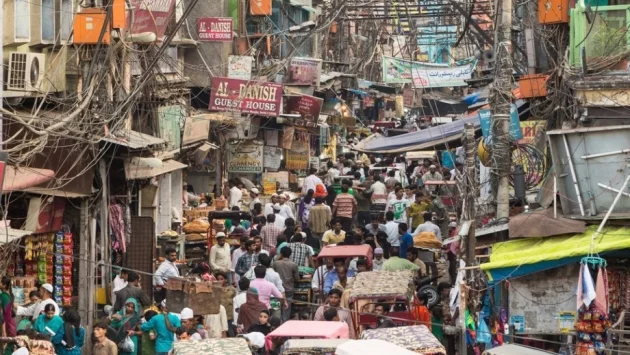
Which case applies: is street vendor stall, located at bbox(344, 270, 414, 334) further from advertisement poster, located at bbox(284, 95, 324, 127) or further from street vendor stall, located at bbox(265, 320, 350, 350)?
advertisement poster, located at bbox(284, 95, 324, 127)

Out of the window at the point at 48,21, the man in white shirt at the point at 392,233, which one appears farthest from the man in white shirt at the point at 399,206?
the window at the point at 48,21

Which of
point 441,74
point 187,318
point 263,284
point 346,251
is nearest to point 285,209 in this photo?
point 346,251

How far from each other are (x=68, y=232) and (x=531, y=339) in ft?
24.8

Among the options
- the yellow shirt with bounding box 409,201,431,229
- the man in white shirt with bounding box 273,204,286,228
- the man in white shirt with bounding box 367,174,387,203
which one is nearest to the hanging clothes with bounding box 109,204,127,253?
the man in white shirt with bounding box 273,204,286,228

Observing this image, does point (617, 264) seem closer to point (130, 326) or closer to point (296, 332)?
point (296, 332)

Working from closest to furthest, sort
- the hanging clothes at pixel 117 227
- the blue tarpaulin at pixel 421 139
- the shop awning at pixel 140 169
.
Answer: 1. the hanging clothes at pixel 117 227
2. the shop awning at pixel 140 169
3. the blue tarpaulin at pixel 421 139

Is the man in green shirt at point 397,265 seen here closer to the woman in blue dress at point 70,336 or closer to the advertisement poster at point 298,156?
the woman in blue dress at point 70,336

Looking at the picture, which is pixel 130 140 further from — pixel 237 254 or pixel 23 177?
pixel 23 177

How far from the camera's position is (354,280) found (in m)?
18.9

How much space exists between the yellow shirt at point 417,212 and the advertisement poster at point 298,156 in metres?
13.4

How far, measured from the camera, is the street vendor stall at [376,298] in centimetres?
1758

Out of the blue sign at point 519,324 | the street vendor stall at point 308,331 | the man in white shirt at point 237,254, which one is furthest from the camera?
the man in white shirt at point 237,254

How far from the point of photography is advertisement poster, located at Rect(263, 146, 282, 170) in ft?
125

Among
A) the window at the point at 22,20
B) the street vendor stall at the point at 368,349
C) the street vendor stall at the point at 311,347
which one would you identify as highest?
the window at the point at 22,20
